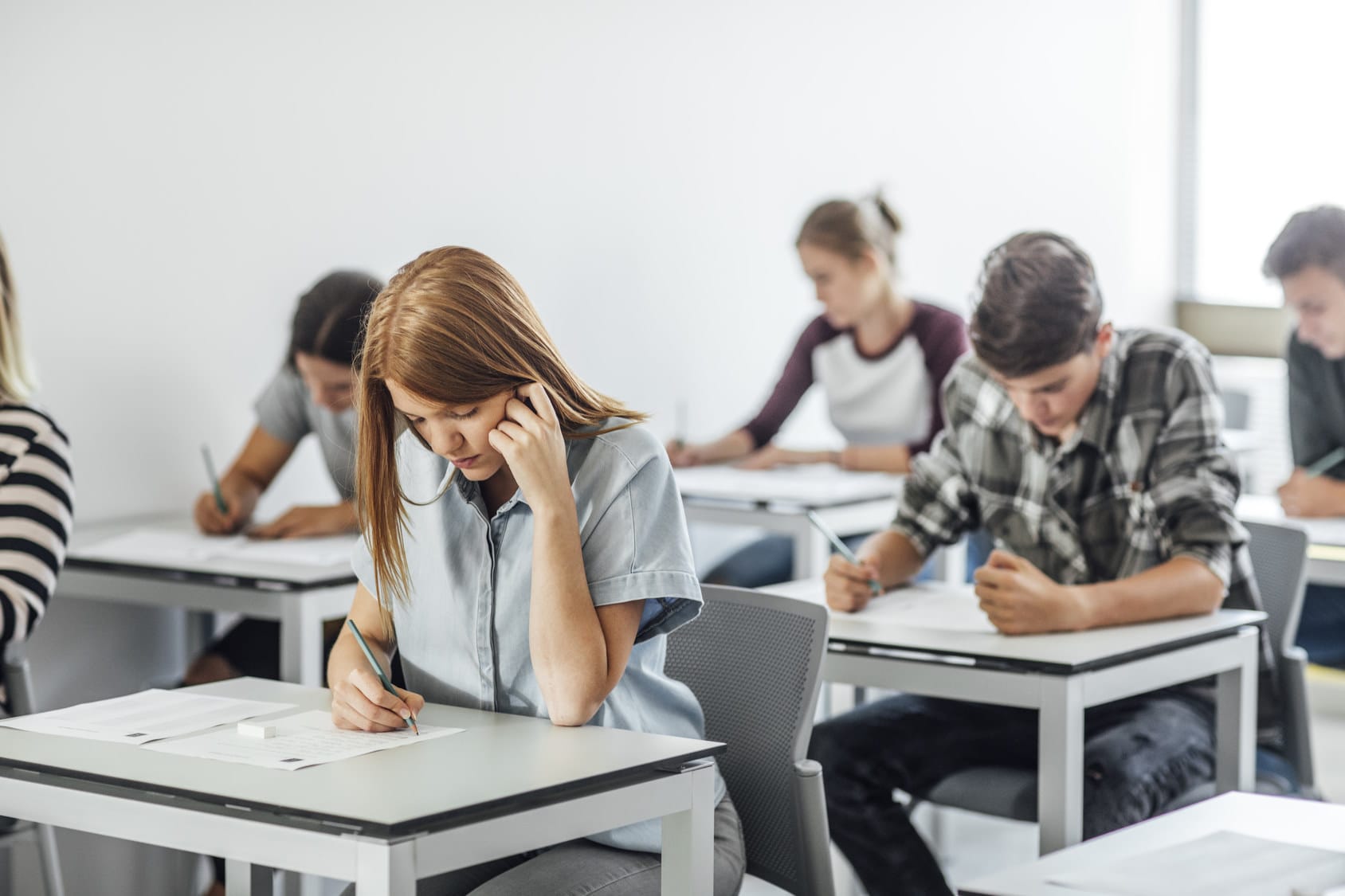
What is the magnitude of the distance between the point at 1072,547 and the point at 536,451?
1081mm

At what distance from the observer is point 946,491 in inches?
97.9

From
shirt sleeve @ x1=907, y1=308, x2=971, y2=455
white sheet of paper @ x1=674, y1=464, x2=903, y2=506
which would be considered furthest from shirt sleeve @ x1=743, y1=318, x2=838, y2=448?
shirt sleeve @ x1=907, y1=308, x2=971, y2=455

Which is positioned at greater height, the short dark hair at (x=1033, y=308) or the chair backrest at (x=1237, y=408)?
the short dark hair at (x=1033, y=308)

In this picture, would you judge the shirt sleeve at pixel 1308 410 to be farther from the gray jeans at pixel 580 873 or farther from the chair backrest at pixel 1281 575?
the gray jeans at pixel 580 873

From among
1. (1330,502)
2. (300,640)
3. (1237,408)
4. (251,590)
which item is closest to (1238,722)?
(1330,502)

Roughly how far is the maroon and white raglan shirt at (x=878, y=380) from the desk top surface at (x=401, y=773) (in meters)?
2.35

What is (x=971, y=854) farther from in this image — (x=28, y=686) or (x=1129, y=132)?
(x=1129, y=132)

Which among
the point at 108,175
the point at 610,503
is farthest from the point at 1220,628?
the point at 108,175

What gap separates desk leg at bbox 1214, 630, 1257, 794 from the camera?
7.00ft

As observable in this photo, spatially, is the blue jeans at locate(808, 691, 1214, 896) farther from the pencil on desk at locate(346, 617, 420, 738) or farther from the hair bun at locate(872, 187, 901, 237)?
the hair bun at locate(872, 187, 901, 237)

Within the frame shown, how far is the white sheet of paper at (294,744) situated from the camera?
1.40 metres

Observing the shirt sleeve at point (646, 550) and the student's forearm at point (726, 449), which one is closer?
the shirt sleeve at point (646, 550)

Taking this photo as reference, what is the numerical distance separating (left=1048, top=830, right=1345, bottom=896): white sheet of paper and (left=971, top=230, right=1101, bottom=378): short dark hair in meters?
0.96

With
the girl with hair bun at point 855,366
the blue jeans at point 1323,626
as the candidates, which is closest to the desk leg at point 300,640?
the girl with hair bun at point 855,366
